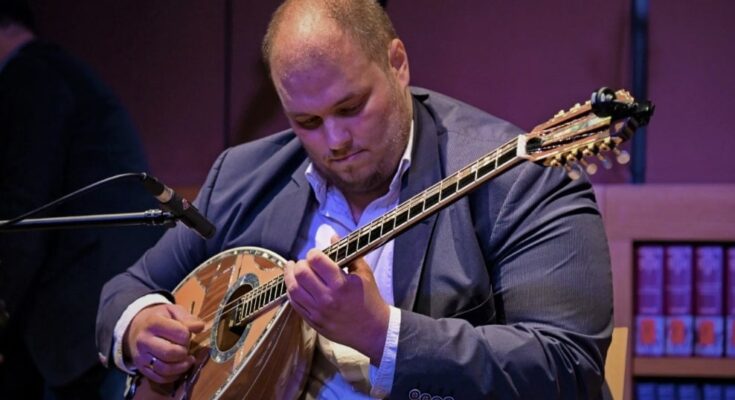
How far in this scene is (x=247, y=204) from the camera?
241cm

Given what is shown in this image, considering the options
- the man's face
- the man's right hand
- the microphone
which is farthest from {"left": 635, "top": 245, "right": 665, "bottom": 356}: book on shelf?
the microphone

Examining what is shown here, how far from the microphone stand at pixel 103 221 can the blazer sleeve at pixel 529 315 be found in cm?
45

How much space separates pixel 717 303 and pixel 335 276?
1.49 metres

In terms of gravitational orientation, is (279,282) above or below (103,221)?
below

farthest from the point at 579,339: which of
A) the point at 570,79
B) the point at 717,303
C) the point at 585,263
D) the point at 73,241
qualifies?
the point at 73,241

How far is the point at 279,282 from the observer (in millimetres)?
2086

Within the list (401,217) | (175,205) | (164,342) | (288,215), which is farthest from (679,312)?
(175,205)

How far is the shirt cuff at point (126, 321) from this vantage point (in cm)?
238

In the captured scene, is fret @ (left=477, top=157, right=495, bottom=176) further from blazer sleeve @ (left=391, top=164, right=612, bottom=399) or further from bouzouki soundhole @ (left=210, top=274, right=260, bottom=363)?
bouzouki soundhole @ (left=210, top=274, right=260, bottom=363)

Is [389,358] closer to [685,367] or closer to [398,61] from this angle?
[398,61]

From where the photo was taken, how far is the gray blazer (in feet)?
6.20

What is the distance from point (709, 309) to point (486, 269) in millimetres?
1104

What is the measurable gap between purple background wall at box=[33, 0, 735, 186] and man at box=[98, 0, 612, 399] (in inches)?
34.9

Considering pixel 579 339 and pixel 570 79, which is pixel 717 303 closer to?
pixel 570 79
